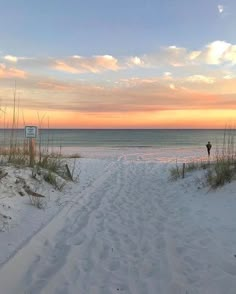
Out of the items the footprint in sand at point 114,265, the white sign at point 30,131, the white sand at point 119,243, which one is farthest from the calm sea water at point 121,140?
the footprint in sand at point 114,265

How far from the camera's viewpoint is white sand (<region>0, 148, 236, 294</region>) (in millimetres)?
3658

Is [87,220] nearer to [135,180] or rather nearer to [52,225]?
[52,225]

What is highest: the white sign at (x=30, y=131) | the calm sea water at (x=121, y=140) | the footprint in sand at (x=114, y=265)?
the white sign at (x=30, y=131)

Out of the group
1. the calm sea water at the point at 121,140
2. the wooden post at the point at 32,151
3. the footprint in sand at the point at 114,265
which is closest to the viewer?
the footprint in sand at the point at 114,265

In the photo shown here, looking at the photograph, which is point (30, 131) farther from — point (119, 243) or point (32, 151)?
point (119, 243)

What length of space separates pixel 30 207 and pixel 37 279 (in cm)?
292

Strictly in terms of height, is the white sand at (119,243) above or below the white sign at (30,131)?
below

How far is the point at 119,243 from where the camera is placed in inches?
195

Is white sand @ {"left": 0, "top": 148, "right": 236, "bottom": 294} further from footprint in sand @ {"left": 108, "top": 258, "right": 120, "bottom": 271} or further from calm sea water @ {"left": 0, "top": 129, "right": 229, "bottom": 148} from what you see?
calm sea water @ {"left": 0, "top": 129, "right": 229, "bottom": 148}

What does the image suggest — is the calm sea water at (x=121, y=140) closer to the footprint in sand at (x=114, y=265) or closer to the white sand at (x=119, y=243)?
the white sand at (x=119, y=243)

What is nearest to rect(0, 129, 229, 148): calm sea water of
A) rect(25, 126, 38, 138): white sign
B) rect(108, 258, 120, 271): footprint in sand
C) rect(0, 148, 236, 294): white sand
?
rect(25, 126, 38, 138): white sign

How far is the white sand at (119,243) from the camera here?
366 centimetres

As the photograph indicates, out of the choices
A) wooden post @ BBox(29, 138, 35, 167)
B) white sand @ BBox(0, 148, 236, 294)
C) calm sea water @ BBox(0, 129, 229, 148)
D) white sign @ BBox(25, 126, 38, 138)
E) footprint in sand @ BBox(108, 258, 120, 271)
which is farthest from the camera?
calm sea water @ BBox(0, 129, 229, 148)

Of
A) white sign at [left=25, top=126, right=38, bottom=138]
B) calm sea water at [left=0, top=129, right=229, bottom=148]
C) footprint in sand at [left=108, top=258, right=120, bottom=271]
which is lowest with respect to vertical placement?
footprint in sand at [left=108, top=258, right=120, bottom=271]
